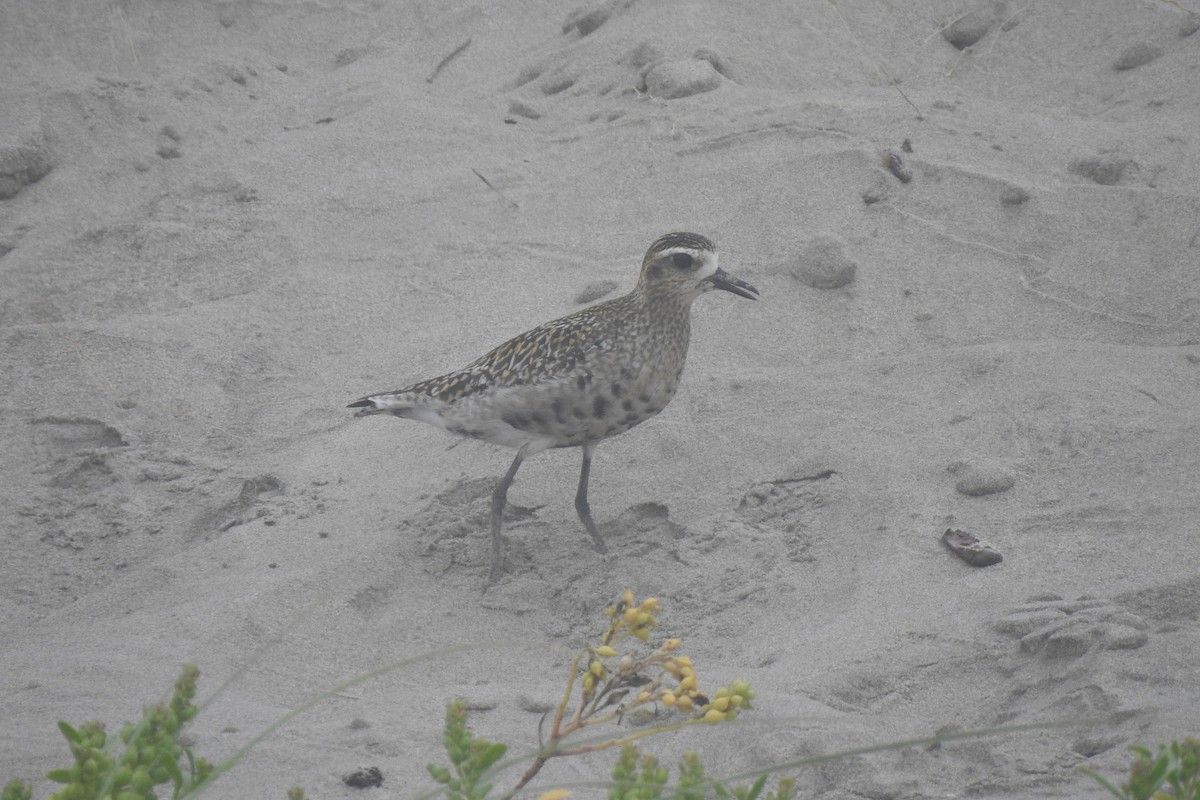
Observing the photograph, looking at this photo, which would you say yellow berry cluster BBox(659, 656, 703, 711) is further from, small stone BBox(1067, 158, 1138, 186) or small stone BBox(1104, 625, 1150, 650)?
small stone BBox(1067, 158, 1138, 186)

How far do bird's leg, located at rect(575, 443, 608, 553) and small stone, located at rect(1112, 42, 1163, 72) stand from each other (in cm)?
503

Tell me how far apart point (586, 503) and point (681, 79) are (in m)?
4.00

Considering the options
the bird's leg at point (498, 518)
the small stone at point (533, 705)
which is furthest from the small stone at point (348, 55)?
the small stone at point (533, 705)

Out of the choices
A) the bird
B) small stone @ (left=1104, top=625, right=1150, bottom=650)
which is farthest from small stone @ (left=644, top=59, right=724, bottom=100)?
small stone @ (left=1104, top=625, right=1150, bottom=650)

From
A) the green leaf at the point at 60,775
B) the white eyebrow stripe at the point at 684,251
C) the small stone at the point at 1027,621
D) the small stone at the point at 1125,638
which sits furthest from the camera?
the white eyebrow stripe at the point at 684,251

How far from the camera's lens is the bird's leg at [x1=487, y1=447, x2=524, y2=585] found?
5781 mm

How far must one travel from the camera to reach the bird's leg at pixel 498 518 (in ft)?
19.0

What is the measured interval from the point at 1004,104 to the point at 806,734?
572 centimetres

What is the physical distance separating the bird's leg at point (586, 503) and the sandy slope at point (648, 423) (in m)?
0.08

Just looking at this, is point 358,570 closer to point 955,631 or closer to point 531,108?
point 955,631

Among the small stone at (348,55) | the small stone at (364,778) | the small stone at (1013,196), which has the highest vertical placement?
the small stone at (348,55)

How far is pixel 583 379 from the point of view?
572 cm

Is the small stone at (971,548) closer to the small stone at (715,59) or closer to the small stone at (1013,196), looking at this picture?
the small stone at (1013,196)

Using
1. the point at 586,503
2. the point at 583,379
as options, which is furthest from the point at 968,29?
the point at 586,503
